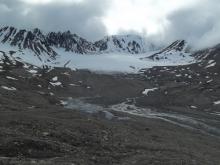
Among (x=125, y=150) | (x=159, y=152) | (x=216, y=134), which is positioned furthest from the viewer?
(x=216, y=134)

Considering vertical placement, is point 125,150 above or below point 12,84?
below

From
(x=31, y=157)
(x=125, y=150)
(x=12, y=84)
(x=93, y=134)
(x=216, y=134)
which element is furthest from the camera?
(x=12, y=84)

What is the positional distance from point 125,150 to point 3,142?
1633 centimetres

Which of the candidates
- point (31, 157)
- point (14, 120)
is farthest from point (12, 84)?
point (31, 157)

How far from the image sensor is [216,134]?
11350cm

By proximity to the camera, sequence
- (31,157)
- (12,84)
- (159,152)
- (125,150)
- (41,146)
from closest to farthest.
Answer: (31,157)
(41,146)
(125,150)
(159,152)
(12,84)

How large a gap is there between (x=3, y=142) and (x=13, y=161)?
8.96 m

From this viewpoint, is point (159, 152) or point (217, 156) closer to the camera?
point (159, 152)

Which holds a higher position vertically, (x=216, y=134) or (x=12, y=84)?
(x=12, y=84)

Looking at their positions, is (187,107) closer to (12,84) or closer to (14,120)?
(12,84)

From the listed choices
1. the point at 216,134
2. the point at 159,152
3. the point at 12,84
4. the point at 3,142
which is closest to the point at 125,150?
the point at 159,152

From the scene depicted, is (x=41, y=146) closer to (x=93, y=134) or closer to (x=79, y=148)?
(x=79, y=148)

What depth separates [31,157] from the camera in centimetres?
4503

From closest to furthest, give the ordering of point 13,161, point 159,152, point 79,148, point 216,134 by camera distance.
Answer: point 13,161 → point 79,148 → point 159,152 → point 216,134
